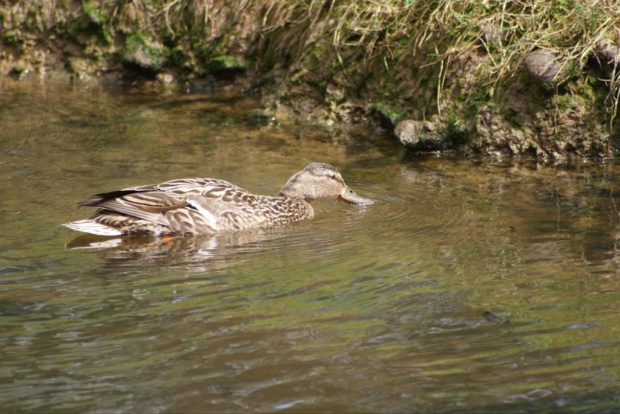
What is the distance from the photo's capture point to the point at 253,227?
26.4ft

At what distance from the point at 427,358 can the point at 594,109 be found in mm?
5288

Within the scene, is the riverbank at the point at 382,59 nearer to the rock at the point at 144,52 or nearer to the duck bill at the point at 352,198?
the rock at the point at 144,52

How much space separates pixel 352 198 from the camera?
27.7 feet

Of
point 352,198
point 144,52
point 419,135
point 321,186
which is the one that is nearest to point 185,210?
point 321,186

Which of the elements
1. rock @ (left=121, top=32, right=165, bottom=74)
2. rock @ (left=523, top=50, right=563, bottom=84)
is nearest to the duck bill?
rock @ (left=523, top=50, right=563, bottom=84)

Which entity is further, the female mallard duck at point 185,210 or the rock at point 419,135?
the rock at point 419,135

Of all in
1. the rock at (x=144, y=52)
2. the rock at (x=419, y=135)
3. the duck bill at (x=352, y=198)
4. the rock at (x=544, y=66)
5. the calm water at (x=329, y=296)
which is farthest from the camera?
the rock at (x=144, y=52)

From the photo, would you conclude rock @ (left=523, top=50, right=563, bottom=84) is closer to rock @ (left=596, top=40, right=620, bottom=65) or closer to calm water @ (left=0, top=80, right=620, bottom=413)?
rock @ (left=596, top=40, right=620, bottom=65)

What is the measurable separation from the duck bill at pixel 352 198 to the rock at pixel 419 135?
1559 millimetres

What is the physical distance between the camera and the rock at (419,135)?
32.1ft

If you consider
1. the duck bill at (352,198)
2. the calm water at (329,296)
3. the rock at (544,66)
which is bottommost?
the calm water at (329,296)

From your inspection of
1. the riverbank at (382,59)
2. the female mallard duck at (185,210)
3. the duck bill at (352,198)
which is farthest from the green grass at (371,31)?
the female mallard duck at (185,210)

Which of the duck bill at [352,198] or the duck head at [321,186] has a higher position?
the duck head at [321,186]

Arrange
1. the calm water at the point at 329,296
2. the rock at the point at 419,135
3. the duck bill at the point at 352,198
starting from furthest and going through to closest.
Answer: the rock at the point at 419,135 < the duck bill at the point at 352,198 < the calm water at the point at 329,296
